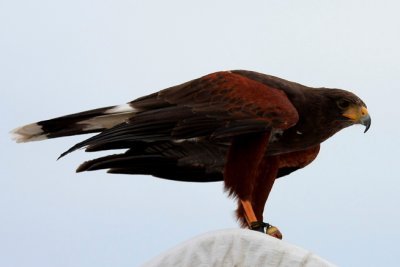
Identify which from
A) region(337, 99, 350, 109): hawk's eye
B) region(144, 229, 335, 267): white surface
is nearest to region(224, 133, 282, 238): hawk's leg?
region(337, 99, 350, 109): hawk's eye

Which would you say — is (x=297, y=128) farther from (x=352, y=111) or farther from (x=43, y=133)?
(x=43, y=133)

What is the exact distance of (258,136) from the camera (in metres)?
6.77

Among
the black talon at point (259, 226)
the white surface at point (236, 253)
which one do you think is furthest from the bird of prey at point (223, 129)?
the white surface at point (236, 253)

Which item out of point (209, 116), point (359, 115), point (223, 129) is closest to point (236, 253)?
point (223, 129)

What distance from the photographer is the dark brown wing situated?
6.73m

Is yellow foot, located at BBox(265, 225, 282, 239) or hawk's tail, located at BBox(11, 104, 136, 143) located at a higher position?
hawk's tail, located at BBox(11, 104, 136, 143)

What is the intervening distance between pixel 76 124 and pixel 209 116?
121cm

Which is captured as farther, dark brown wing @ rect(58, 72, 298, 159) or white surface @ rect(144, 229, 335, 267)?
dark brown wing @ rect(58, 72, 298, 159)

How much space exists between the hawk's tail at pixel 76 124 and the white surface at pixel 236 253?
2305mm

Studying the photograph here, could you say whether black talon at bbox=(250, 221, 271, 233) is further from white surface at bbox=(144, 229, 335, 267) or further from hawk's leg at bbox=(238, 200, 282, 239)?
white surface at bbox=(144, 229, 335, 267)

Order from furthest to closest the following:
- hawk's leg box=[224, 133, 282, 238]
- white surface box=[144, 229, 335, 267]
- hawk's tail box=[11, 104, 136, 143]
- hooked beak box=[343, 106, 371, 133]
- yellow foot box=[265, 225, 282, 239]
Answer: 1. hooked beak box=[343, 106, 371, 133]
2. hawk's tail box=[11, 104, 136, 143]
3. hawk's leg box=[224, 133, 282, 238]
4. yellow foot box=[265, 225, 282, 239]
5. white surface box=[144, 229, 335, 267]

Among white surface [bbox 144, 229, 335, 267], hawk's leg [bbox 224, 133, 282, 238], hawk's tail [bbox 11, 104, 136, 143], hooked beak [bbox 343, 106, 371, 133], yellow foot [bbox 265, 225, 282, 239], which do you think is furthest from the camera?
hooked beak [bbox 343, 106, 371, 133]

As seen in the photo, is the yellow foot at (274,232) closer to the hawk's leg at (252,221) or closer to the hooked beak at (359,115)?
Answer: the hawk's leg at (252,221)

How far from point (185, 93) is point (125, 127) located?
0.66 metres
